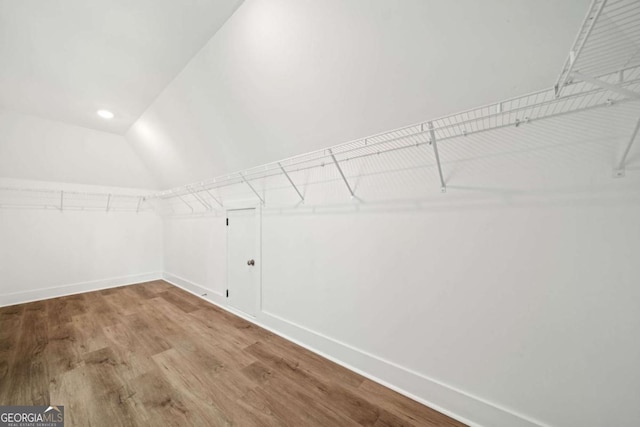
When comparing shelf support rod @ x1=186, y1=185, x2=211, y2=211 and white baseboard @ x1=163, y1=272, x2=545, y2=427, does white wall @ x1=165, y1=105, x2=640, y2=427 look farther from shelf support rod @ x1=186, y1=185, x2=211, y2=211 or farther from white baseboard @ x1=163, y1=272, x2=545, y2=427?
shelf support rod @ x1=186, y1=185, x2=211, y2=211

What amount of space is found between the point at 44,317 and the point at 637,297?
5315mm

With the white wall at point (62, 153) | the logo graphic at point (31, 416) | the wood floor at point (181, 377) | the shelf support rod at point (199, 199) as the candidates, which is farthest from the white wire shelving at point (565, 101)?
the white wall at point (62, 153)

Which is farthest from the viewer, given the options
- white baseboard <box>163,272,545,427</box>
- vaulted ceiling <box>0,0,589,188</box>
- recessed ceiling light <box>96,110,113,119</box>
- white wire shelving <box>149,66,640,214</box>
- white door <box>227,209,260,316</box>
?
recessed ceiling light <box>96,110,113,119</box>

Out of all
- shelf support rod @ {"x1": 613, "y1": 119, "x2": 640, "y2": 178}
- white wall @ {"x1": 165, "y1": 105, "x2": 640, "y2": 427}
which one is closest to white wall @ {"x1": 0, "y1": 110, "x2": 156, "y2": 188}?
white wall @ {"x1": 165, "y1": 105, "x2": 640, "y2": 427}

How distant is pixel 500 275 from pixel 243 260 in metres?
2.59

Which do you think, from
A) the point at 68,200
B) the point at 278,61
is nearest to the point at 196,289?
the point at 68,200

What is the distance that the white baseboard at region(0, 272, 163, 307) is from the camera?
322 centimetres

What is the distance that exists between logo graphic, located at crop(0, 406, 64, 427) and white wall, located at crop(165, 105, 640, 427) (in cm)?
179

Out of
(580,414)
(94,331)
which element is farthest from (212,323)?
(580,414)

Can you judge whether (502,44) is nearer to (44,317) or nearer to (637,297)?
(637,297)

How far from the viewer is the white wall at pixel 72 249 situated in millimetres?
3244

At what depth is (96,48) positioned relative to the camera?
1.87 meters

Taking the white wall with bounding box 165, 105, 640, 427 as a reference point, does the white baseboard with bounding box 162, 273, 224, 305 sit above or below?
→ below

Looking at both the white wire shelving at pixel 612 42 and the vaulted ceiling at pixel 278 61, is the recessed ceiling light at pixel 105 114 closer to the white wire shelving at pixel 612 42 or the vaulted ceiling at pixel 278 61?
the vaulted ceiling at pixel 278 61
